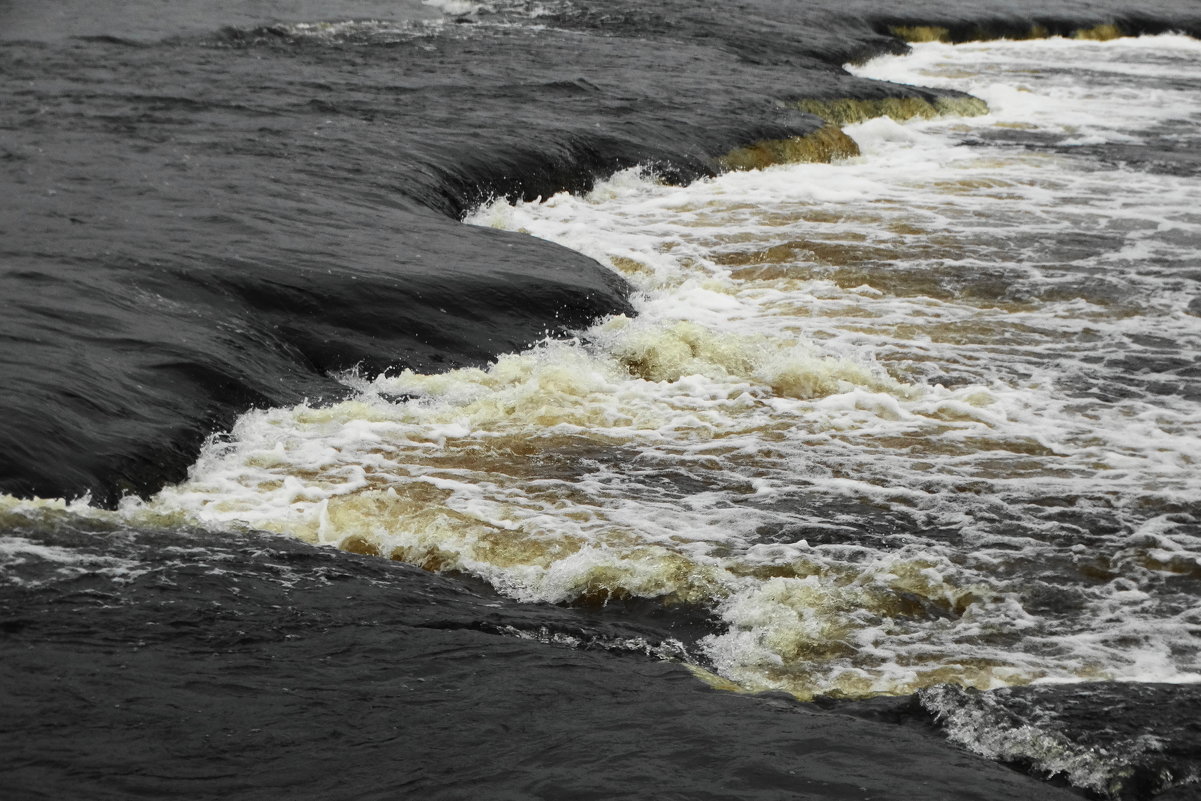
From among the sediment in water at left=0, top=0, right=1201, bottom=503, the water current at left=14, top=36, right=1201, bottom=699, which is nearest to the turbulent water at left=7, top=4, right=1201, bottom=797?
the water current at left=14, top=36, right=1201, bottom=699

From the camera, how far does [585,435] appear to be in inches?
316

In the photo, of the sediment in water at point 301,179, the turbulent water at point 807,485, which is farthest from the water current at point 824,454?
the sediment in water at point 301,179

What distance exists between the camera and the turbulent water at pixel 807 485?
5.70 m

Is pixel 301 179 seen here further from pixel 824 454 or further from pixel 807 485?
pixel 807 485

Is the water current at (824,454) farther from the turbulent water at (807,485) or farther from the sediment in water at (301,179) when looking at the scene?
the sediment in water at (301,179)

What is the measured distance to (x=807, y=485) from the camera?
24.3 feet

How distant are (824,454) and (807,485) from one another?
49cm

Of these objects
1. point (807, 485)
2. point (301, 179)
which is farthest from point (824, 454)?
point (301, 179)

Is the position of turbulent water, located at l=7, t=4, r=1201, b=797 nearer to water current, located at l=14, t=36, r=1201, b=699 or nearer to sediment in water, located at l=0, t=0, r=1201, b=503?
water current, located at l=14, t=36, r=1201, b=699

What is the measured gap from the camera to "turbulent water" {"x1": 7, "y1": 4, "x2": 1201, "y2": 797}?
18.7 feet

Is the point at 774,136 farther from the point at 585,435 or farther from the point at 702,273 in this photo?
the point at 585,435

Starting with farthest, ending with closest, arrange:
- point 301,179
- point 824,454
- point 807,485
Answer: point 301,179, point 824,454, point 807,485

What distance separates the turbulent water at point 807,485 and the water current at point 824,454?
0.07 feet

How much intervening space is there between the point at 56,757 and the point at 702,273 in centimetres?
794
